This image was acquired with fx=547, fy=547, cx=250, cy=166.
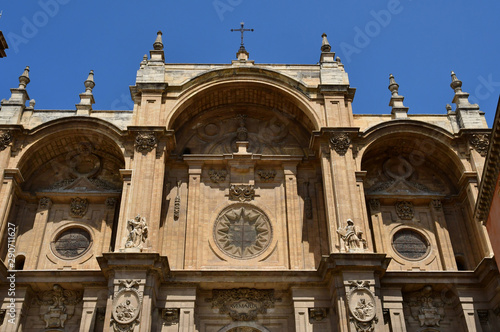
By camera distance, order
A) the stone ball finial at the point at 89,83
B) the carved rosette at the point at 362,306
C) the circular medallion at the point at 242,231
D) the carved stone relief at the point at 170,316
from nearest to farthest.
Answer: the carved rosette at the point at 362,306 < the carved stone relief at the point at 170,316 < the circular medallion at the point at 242,231 < the stone ball finial at the point at 89,83

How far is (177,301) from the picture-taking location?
58.9ft

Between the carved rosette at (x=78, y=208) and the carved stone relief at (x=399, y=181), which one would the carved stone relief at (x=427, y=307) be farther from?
the carved rosette at (x=78, y=208)

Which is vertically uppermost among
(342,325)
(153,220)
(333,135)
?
(333,135)

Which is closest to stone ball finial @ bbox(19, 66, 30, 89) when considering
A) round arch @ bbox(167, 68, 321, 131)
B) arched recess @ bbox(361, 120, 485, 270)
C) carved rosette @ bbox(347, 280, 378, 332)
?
round arch @ bbox(167, 68, 321, 131)

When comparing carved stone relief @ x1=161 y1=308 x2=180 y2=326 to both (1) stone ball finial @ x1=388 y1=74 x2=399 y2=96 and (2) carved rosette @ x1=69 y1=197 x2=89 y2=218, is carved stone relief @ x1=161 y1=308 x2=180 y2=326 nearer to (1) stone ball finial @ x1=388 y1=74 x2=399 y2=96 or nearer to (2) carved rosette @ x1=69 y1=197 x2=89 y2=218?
(2) carved rosette @ x1=69 y1=197 x2=89 y2=218

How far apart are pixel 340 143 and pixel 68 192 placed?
34.7 feet

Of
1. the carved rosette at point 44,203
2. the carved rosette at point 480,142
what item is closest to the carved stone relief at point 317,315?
Result: the carved rosette at point 480,142

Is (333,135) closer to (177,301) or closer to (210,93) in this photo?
(210,93)

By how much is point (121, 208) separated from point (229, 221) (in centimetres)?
405

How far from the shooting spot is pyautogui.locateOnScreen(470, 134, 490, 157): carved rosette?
2103 centimetres

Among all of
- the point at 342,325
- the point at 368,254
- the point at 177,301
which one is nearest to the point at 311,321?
Answer: the point at 342,325

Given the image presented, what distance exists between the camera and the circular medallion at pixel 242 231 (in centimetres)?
2008

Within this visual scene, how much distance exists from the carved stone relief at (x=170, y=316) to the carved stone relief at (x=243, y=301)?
52.7 inches

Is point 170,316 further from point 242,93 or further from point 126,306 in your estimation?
point 242,93
